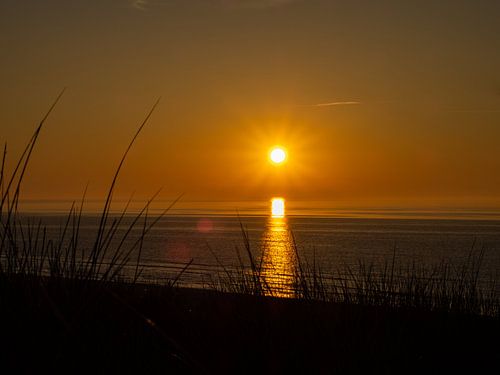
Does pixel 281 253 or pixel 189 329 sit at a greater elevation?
pixel 281 253

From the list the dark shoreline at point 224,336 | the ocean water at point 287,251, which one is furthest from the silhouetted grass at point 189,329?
the ocean water at point 287,251

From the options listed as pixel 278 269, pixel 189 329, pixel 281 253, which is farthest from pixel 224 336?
pixel 281 253

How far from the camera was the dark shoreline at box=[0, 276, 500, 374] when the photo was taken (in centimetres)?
283

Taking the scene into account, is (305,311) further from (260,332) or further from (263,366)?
(263,366)

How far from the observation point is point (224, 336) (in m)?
3.92

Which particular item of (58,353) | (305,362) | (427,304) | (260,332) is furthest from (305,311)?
(58,353)

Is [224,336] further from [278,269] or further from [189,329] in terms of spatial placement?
[278,269]

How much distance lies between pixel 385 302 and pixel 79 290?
2.72 metres

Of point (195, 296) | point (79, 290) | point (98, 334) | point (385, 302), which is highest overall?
point (195, 296)

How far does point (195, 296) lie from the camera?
21.1 ft

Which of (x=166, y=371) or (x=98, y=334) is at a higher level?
(x=98, y=334)

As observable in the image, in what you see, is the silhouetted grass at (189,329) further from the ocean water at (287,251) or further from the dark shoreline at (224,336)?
the ocean water at (287,251)

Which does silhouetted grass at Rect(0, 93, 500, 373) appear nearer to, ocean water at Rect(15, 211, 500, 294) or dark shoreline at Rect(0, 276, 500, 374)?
dark shoreline at Rect(0, 276, 500, 374)

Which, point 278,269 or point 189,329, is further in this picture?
point 278,269
